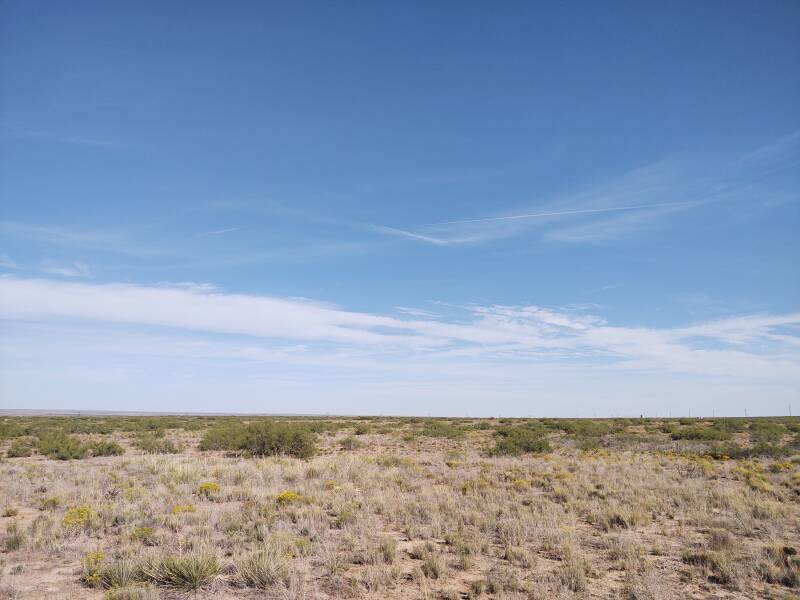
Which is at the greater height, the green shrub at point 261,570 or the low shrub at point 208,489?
the green shrub at point 261,570

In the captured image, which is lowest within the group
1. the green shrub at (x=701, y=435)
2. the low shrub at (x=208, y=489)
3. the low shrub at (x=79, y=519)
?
the green shrub at (x=701, y=435)

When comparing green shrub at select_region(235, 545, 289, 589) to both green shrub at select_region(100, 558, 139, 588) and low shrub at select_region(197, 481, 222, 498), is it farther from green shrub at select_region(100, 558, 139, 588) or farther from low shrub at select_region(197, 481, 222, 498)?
low shrub at select_region(197, 481, 222, 498)

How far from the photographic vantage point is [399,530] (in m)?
11.1

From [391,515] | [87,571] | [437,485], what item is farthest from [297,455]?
[87,571]

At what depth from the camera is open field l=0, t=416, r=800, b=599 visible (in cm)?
777

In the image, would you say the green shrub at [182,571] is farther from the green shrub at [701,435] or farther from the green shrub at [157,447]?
the green shrub at [701,435]

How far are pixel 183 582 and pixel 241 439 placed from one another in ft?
65.9

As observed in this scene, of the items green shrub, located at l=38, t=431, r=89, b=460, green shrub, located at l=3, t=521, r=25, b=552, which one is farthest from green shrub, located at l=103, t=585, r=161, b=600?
green shrub, located at l=38, t=431, r=89, b=460

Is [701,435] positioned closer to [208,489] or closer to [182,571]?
[208,489]

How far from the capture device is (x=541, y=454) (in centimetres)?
2583

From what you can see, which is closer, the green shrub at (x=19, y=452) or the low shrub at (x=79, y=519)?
the low shrub at (x=79, y=519)

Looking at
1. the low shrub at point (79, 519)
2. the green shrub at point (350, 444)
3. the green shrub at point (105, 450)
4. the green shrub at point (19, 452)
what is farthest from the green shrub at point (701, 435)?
the green shrub at point (19, 452)

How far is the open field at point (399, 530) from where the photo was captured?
25.5 feet

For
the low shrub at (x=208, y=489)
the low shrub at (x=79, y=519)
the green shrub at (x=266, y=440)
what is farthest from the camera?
the green shrub at (x=266, y=440)
